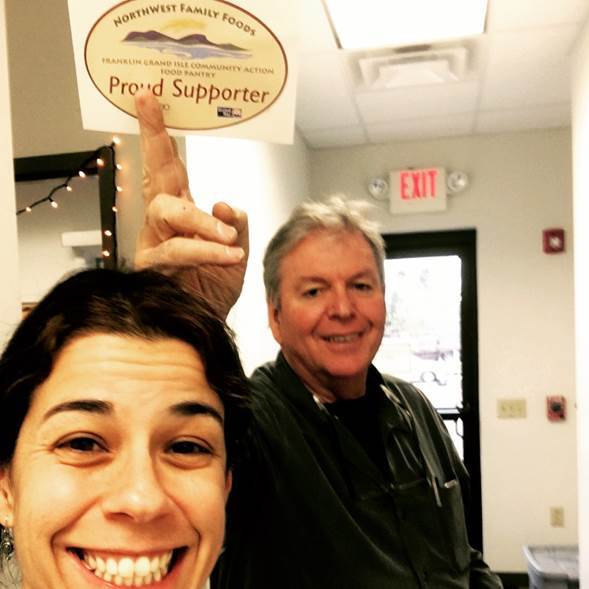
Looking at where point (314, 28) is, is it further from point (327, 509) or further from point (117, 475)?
point (117, 475)

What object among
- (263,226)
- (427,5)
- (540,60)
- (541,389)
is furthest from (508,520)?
(427,5)

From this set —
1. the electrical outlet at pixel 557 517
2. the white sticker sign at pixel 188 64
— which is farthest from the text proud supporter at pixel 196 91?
the electrical outlet at pixel 557 517

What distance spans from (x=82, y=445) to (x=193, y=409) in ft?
0.41

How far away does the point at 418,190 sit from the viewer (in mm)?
3514

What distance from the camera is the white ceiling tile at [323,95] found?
246 cm

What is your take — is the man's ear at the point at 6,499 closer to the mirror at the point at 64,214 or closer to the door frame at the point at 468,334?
the mirror at the point at 64,214

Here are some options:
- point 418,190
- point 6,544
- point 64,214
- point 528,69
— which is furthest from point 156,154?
point 418,190

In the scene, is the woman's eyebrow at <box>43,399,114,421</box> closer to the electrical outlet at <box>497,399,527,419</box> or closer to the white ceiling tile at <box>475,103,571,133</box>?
the white ceiling tile at <box>475,103,571,133</box>

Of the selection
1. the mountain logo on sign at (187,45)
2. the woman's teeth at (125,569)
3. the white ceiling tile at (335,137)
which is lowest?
the woman's teeth at (125,569)

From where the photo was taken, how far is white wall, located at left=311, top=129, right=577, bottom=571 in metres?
3.35

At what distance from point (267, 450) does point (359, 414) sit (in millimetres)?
311

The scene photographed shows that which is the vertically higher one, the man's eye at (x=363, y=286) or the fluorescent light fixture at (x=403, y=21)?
the fluorescent light fixture at (x=403, y=21)

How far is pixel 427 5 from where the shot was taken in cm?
197

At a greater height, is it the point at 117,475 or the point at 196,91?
the point at 196,91
